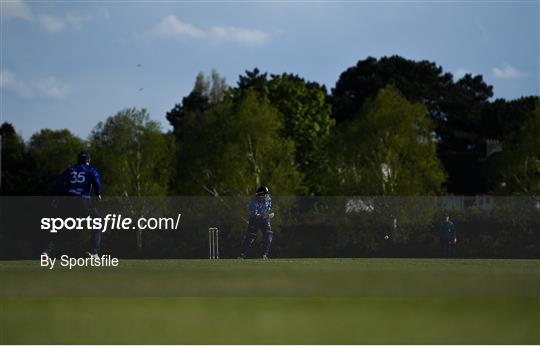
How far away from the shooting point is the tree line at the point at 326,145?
2618 inches

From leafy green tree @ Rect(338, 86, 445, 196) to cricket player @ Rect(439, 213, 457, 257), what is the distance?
21.2 meters

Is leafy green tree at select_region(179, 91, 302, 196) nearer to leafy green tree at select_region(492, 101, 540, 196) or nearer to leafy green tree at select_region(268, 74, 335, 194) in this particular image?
leafy green tree at select_region(268, 74, 335, 194)

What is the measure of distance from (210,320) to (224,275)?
192 inches

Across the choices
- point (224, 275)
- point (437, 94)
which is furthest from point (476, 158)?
point (224, 275)

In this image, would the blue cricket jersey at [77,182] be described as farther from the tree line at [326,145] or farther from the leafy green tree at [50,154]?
the leafy green tree at [50,154]

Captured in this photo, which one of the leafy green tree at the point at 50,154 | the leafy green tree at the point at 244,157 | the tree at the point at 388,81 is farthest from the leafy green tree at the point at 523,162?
the tree at the point at 388,81

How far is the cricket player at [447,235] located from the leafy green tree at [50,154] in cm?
4981

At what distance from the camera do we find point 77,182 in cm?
2136

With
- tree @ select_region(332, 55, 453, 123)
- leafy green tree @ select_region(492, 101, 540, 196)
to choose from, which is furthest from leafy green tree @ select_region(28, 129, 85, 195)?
leafy green tree @ select_region(492, 101, 540, 196)

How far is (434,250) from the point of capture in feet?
142

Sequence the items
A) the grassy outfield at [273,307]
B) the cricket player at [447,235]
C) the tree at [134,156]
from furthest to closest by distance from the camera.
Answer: the tree at [134,156]
the cricket player at [447,235]
the grassy outfield at [273,307]

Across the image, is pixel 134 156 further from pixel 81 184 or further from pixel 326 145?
pixel 81 184

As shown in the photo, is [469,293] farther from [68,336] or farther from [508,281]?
[68,336]

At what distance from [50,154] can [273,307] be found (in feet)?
327
